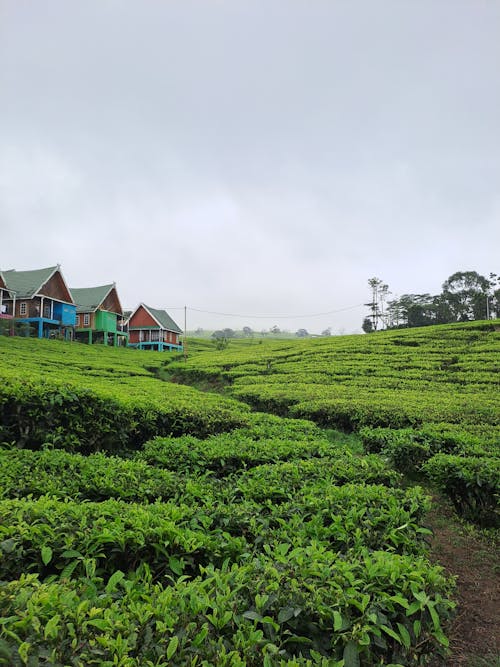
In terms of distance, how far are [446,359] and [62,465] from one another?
17.1 metres

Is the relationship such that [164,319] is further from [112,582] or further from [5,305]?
[112,582]

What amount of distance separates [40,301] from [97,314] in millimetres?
6195

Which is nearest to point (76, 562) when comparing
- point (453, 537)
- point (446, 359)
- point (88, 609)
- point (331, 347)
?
point (88, 609)

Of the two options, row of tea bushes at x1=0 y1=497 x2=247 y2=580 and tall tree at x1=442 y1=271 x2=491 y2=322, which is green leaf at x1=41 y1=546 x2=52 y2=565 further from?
tall tree at x1=442 y1=271 x2=491 y2=322

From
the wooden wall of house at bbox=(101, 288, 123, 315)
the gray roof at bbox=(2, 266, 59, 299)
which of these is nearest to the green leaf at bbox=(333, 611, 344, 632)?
the gray roof at bbox=(2, 266, 59, 299)

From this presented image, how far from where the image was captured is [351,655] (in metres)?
1.59

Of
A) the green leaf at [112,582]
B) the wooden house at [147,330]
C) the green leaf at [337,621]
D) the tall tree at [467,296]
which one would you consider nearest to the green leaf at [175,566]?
the green leaf at [112,582]

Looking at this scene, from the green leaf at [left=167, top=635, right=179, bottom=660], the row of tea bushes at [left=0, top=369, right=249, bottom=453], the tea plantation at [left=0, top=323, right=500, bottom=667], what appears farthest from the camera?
the row of tea bushes at [left=0, top=369, right=249, bottom=453]

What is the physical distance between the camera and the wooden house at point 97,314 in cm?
3609

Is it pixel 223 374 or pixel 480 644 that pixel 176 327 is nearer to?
pixel 223 374

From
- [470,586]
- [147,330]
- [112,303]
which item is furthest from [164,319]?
[470,586]

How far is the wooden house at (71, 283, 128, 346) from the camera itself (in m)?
36.1

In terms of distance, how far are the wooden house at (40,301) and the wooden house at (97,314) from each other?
2.57 metres

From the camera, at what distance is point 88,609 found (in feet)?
5.44
